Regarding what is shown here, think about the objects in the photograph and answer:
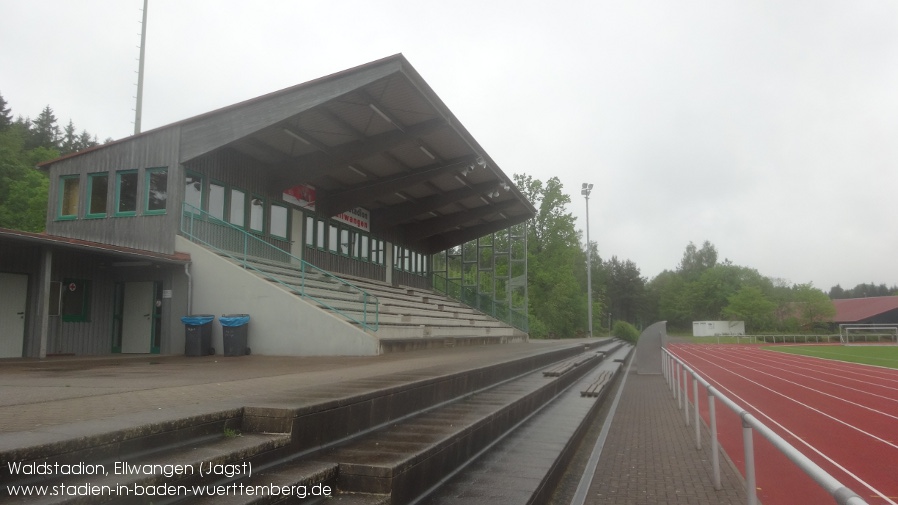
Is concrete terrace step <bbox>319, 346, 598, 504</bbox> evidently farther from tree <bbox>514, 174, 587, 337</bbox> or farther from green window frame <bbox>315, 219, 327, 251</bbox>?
tree <bbox>514, 174, 587, 337</bbox>

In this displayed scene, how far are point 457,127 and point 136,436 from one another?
17157 mm

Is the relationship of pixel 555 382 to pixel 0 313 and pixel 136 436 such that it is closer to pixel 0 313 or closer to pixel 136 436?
pixel 136 436

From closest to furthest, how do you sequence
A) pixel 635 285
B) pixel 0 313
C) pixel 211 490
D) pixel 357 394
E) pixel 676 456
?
pixel 211 490, pixel 357 394, pixel 676 456, pixel 0 313, pixel 635 285

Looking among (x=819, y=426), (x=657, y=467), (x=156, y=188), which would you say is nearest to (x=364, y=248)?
(x=156, y=188)

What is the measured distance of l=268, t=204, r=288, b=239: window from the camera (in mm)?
19844

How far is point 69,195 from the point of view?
1714 centimetres

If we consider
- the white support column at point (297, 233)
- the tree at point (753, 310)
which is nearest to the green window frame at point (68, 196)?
the white support column at point (297, 233)

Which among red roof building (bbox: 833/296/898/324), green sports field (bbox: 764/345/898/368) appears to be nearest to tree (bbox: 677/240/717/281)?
red roof building (bbox: 833/296/898/324)

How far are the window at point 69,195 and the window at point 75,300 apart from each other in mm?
3472

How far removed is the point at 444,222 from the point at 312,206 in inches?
385

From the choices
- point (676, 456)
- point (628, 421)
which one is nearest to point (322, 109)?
point (628, 421)

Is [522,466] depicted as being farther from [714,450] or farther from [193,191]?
[193,191]

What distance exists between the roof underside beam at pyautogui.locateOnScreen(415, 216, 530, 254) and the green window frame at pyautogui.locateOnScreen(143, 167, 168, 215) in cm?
1751

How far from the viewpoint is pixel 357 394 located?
4855 millimetres
